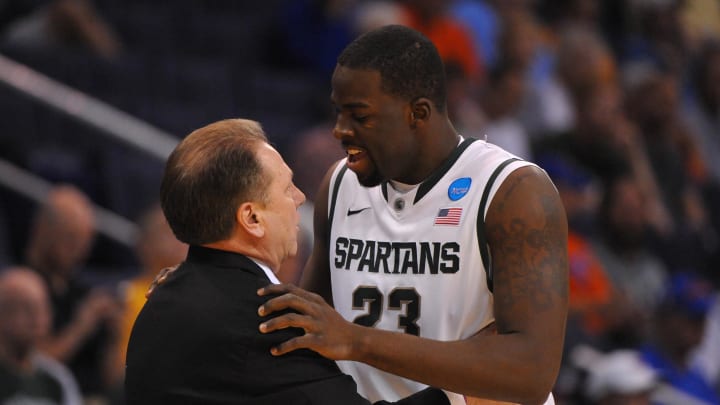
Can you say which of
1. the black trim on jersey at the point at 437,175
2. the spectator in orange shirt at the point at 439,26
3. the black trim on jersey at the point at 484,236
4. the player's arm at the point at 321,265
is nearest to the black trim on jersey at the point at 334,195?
the player's arm at the point at 321,265

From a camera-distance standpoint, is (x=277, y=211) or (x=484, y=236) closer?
(x=277, y=211)

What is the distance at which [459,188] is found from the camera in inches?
125

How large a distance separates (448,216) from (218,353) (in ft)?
2.34

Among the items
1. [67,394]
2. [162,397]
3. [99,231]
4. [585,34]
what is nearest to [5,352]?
[67,394]

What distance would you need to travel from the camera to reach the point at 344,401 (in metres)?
2.79

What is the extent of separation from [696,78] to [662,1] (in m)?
0.71

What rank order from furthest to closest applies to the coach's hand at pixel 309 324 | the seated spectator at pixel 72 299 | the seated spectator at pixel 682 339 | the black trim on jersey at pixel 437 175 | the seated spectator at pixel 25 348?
the seated spectator at pixel 682 339 < the seated spectator at pixel 72 299 < the seated spectator at pixel 25 348 < the black trim on jersey at pixel 437 175 < the coach's hand at pixel 309 324

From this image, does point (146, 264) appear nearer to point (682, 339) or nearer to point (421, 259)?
point (421, 259)

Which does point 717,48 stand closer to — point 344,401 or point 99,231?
point 99,231

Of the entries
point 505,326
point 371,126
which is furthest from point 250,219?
point 505,326

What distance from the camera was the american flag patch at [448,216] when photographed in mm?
3135

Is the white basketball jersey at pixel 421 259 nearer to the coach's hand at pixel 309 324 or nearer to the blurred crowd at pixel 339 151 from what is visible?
the coach's hand at pixel 309 324

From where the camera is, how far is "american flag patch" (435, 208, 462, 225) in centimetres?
313

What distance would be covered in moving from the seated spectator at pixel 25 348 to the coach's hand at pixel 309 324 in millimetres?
2635
